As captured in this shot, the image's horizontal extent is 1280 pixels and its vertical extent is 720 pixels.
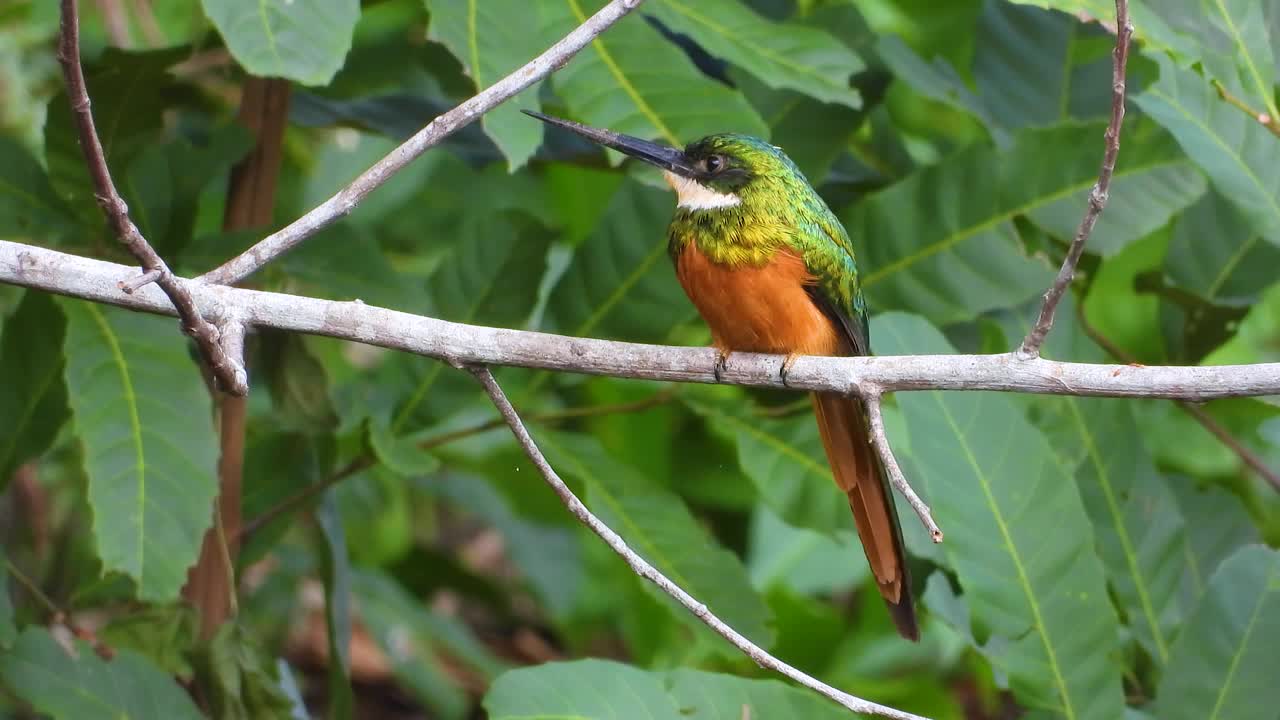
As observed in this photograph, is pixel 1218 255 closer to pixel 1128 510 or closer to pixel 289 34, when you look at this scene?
pixel 1128 510

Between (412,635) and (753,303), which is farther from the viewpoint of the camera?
(412,635)

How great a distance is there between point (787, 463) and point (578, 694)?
0.67m

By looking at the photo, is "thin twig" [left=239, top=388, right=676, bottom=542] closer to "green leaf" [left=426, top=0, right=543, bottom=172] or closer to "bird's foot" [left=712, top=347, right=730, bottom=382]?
"bird's foot" [left=712, top=347, right=730, bottom=382]

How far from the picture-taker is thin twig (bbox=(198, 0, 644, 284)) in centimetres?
150

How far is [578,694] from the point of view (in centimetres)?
164

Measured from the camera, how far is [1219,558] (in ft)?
7.46

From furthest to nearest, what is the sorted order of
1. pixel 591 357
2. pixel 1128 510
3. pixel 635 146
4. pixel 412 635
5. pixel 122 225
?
pixel 412 635 → pixel 1128 510 → pixel 635 146 → pixel 591 357 → pixel 122 225

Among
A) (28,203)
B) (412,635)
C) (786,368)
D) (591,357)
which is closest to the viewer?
(591,357)

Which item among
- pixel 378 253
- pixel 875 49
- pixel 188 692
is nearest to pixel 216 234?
pixel 378 253

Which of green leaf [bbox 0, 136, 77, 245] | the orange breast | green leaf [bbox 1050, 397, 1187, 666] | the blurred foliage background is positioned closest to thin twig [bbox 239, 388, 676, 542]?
the blurred foliage background

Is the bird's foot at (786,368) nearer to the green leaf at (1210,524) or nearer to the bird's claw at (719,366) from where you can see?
the bird's claw at (719,366)

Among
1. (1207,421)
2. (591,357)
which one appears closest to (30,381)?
(591,357)

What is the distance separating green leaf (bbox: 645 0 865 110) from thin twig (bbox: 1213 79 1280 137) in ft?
1.67

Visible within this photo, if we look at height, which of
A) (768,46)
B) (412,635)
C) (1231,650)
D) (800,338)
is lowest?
(412,635)
